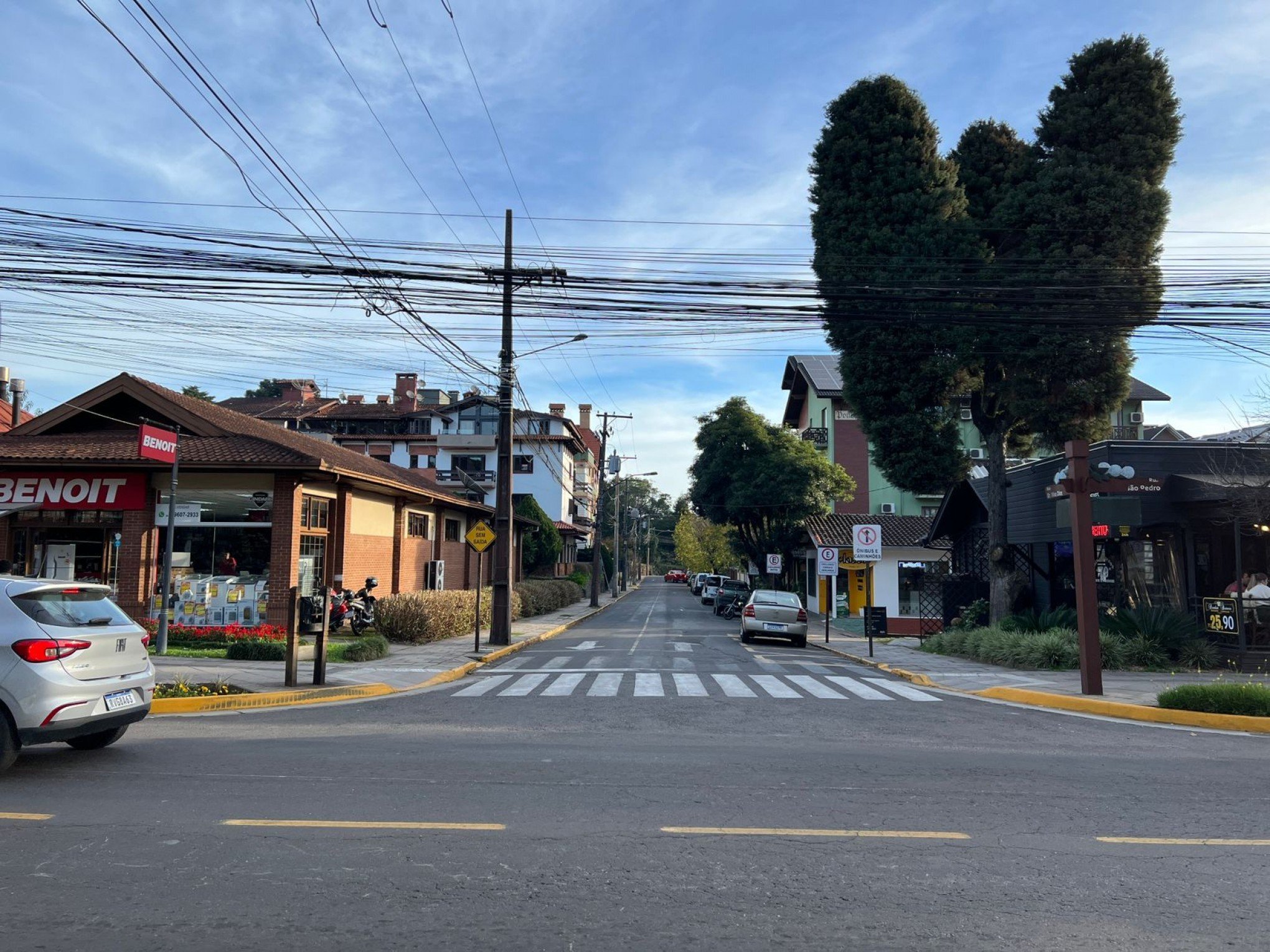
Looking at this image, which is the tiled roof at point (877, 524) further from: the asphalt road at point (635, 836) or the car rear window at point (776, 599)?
the asphalt road at point (635, 836)

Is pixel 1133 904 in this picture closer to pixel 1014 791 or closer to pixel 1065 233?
pixel 1014 791

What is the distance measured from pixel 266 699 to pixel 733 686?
7.02 metres

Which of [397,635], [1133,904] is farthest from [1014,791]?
[397,635]

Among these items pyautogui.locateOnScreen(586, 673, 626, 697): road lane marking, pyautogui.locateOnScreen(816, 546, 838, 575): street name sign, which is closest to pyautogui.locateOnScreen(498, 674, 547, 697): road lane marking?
pyautogui.locateOnScreen(586, 673, 626, 697): road lane marking

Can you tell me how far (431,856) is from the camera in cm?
566

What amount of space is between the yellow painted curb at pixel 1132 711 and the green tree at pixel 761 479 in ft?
104

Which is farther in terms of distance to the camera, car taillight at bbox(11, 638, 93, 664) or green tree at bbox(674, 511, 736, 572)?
green tree at bbox(674, 511, 736, 572)

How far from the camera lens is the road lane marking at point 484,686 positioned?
1375cm

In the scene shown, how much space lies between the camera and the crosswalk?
1369 cm

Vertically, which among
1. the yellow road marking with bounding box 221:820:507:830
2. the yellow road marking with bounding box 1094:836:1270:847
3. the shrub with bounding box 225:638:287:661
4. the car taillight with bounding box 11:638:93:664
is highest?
the car taillight with bounding box 11:638:93:664

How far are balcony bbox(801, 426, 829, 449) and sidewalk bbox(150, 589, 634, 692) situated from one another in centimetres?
3761

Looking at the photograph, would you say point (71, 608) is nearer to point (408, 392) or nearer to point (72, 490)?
point (72, 490)

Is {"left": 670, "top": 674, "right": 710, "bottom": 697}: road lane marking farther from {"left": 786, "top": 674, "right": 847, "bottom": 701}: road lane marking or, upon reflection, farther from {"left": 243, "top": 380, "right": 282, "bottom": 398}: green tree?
{"left": 243, "top": 380, "right": 282, "bottom": 398}: green tree

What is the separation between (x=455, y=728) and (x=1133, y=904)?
7.22m
